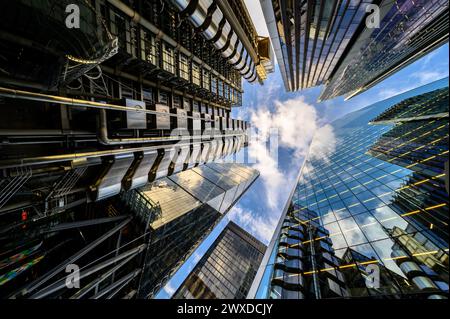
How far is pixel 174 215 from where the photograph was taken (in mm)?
18922

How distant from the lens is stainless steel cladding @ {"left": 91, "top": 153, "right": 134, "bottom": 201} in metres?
9.74

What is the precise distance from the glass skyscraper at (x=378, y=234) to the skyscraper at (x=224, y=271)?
1525 cm

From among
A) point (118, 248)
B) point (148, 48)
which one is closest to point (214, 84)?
point (148, 48)

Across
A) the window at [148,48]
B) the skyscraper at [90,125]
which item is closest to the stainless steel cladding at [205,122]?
the skyscraper at [90,125]

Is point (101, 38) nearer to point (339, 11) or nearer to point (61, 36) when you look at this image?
point (61, 36)

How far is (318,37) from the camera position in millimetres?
24844

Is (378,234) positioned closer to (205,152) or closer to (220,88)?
(205,152)

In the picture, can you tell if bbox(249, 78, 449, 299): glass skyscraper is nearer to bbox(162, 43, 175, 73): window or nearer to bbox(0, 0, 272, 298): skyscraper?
bbox(0, 0, 272, 298): skyscraper

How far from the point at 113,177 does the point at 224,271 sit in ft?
128

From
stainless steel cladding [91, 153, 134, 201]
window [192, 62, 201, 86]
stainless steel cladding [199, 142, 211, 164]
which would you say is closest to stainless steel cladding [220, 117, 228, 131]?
stainless steel cladding [199, 142, 211, 164]

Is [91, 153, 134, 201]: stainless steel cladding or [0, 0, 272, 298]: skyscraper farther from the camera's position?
[91, 153, 134, 201]: stainless steel cladding

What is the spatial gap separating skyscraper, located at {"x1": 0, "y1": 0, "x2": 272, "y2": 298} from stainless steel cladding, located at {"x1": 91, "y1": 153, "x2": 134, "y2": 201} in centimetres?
7
